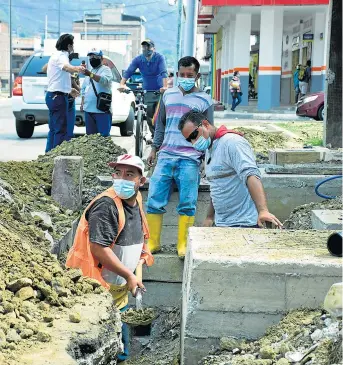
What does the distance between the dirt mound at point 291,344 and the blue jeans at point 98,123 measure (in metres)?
7.21

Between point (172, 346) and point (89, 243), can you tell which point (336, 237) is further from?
point (172, 346)

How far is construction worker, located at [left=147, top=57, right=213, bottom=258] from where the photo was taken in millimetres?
7074

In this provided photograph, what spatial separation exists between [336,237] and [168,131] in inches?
113

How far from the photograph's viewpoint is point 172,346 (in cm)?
613

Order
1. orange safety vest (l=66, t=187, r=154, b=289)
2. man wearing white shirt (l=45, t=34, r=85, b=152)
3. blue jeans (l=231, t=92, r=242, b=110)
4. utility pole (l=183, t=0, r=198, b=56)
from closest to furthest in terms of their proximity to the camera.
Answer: orange safety vest (l=66, t=187, r=154, b=289) → man wearing white shirt (l=45, t=34, r=85, b=152) → utility pole (l=183, t=0, r=198, b=56) → blue jeans (l=231, t=92, r=242, b=110)

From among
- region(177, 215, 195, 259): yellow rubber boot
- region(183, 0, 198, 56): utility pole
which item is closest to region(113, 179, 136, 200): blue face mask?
region(177, 215, 195, 259): yellow rubber boot

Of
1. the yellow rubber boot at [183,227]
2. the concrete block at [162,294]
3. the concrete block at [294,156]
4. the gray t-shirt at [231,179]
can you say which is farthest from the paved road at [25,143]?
the gray t-shirt at [231,179]

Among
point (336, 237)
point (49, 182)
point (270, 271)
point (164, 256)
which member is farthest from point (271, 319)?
point (49, 182)

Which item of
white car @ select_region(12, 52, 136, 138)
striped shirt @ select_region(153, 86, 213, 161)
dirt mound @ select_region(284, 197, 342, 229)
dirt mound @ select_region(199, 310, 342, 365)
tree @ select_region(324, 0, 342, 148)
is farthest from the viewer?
white car @ select_region(12, 52, 136, 138)

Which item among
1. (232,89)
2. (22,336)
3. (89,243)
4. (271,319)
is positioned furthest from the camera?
(232,89)

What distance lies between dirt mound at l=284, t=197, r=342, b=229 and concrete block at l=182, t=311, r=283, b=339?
9.90 feet

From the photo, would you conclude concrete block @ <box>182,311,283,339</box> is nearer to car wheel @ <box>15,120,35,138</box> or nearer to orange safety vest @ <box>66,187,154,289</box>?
orange safety vest @ <box>66,187,154,289</box>

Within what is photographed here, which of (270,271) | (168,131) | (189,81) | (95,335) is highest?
(189,81)

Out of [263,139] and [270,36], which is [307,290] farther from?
[270,36]
